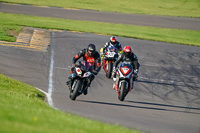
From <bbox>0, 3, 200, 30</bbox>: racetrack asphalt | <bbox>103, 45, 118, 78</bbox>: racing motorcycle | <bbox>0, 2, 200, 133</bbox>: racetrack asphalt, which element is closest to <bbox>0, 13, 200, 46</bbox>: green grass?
<bbox>0, 3, 200, 30</bbox>: racetrack asphalt

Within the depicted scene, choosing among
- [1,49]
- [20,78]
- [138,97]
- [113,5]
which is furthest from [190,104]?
[113,5]

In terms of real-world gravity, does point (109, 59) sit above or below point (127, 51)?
below

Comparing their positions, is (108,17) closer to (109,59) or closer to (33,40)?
(33,40)

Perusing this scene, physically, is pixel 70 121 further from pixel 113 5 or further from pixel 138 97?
pixel 113 5

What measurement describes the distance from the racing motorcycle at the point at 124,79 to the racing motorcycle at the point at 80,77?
118 cm

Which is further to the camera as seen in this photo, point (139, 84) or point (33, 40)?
point (33, 40)

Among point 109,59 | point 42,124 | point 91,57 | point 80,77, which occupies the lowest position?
point 42,124

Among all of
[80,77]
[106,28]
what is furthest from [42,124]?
[106,28]

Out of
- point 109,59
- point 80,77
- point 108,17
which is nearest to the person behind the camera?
point 80,77

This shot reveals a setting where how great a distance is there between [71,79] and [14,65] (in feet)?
19.0

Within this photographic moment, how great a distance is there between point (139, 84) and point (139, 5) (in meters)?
29.4

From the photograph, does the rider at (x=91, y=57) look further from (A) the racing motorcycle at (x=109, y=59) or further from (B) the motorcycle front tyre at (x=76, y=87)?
(A) the racing motorcycle at (x=109, y=59)

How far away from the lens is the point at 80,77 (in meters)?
12.7

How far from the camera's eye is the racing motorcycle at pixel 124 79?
1336 centimetres
